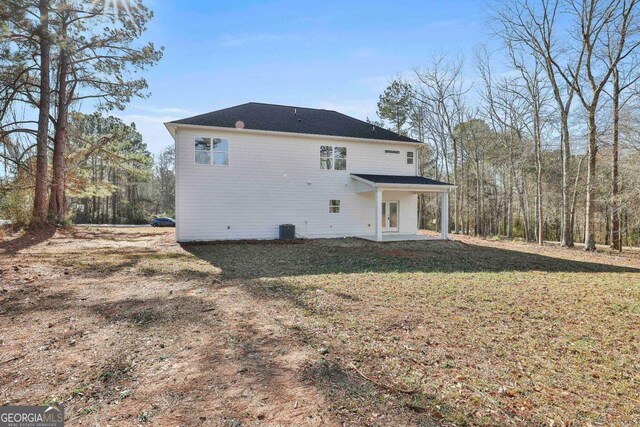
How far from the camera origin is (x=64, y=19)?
1426cm

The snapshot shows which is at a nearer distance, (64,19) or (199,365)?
(199,365)

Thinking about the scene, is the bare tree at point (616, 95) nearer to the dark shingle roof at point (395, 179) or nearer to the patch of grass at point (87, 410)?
the dark shingle roof at point (395, 179)

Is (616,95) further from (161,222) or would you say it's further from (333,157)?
(161,222)

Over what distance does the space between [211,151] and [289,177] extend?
3.66m

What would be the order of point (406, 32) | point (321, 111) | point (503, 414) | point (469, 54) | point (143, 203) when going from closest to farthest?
1. point (503, 414)
2. point (406, 32)
3. point (321, 111)
4. point (469, 54)
5. point (143, 203)

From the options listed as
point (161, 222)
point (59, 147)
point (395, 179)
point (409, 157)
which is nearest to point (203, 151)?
point (59, 147)

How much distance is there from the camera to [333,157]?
1584 centimetres

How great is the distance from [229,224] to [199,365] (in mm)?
11389

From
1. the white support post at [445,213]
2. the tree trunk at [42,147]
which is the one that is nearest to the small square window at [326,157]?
the white support post at [445,213]

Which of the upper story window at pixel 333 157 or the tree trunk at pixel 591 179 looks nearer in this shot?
the tree trunk at pixel 591 179

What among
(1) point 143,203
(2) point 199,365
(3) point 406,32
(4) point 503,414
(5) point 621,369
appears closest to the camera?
(4) point 503,414

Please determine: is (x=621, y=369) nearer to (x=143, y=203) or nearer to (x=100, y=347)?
(x=100, y=347)

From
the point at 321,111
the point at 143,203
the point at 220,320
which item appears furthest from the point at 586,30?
the point at 143,203

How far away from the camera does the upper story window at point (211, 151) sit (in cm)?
1372
